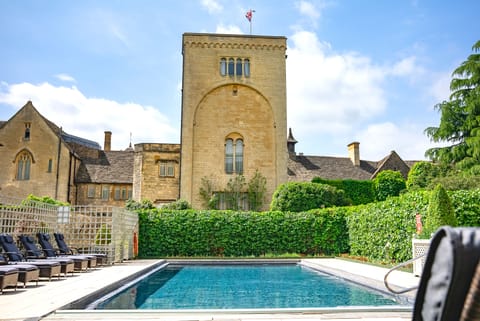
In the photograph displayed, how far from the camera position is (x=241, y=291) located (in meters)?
10.6

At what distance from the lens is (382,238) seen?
609 inches

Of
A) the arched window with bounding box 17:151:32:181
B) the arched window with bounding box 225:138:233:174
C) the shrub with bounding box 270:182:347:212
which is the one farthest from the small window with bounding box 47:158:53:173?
the shrub with bounding box 270:182:347:212

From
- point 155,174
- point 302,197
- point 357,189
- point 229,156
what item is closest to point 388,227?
point 302,197

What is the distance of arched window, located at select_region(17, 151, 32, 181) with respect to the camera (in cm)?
3478

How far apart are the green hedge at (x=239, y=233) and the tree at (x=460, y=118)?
1115 centimetres

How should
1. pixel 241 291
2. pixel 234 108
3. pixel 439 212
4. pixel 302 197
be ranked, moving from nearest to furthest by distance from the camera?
pixel 241 291 < pixel 439 212 < pixel 302 197 < pixel 234 108

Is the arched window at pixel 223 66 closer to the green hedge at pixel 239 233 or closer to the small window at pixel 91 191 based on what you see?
the green hedge at pixel 239 233

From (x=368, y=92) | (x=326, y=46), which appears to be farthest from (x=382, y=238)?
(x=326, y=46)

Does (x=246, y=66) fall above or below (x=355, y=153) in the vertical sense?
above

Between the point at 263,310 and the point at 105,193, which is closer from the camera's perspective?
the point at 263,310

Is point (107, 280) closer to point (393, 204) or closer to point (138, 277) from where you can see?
point (138, 277)

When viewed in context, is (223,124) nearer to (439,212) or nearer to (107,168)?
(107,168)

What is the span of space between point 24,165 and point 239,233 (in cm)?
2296

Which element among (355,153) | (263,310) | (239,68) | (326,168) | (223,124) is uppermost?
(239,68)
